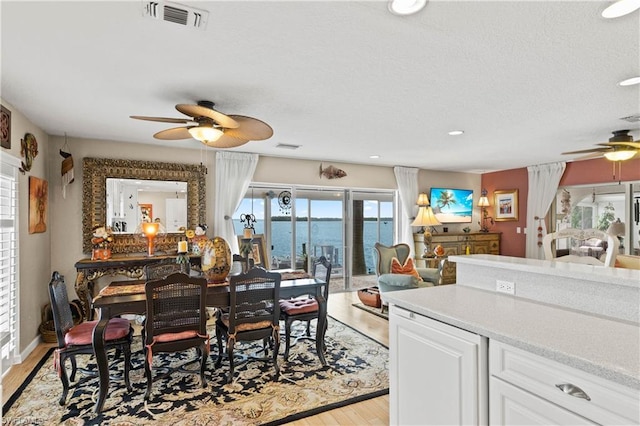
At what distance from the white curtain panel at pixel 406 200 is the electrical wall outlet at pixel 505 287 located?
192 inches

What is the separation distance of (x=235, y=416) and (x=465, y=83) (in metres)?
2.99

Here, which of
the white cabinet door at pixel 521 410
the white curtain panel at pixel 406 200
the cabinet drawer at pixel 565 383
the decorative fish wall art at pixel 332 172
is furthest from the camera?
the white curtain panel at pixel 406 200

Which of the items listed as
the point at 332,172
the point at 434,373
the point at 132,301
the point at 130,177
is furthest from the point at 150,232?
the point at 434,373

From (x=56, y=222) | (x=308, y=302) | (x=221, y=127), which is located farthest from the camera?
(x=56, y=222)

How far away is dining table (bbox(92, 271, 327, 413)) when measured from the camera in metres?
2.46

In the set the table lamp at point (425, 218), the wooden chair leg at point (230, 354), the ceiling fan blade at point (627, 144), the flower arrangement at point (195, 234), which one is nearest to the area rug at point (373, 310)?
the table lamp at point (425, 218)

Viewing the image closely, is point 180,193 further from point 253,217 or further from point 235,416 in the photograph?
point 235,416

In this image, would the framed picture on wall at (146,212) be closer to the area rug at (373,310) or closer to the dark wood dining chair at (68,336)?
the dark wood dining chair at (68,336)

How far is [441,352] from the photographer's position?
5.18ft

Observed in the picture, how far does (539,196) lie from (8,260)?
793 centimetres

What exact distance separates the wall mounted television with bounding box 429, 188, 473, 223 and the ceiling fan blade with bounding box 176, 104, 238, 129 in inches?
219

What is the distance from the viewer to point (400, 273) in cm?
438

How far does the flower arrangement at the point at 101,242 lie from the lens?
4.20 m

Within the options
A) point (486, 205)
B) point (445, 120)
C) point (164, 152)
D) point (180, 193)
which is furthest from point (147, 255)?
point (486, 205)
